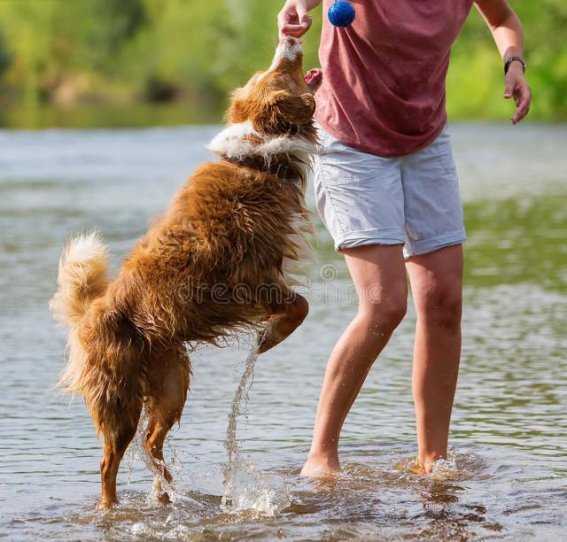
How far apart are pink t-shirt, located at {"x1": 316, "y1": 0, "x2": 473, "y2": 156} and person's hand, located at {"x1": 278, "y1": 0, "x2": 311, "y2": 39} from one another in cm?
9

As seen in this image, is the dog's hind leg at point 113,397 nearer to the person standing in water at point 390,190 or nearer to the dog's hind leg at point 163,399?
the dog's hind leg at point 163,399

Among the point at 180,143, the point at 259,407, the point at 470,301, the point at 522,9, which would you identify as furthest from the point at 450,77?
the point at 259,407

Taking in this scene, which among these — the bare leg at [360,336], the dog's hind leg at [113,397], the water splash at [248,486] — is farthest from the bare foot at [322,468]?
the dog's hind leg at [113,397]

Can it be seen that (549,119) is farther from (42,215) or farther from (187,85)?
(187,85)

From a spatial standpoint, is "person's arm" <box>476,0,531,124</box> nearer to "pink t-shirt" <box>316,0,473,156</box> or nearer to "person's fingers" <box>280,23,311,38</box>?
"pink t-shirt" <box>316,0,473,156</box>

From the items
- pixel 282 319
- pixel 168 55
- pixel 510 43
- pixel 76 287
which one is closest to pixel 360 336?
pixel 282 319

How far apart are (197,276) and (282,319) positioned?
19.9 inches

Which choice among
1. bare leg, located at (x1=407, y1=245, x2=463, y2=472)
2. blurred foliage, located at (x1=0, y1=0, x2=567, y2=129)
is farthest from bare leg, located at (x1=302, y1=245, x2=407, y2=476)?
blurred foliage, located at (x1=0, y1=0, x2=567, y2=129)

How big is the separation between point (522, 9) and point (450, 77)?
5310mm

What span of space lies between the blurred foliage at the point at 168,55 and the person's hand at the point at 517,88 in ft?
93.0

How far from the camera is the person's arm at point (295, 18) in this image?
5.10 m

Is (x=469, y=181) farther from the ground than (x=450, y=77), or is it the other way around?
(x=450, y=77)

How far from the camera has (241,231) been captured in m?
5.02

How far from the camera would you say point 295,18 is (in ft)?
17.1
